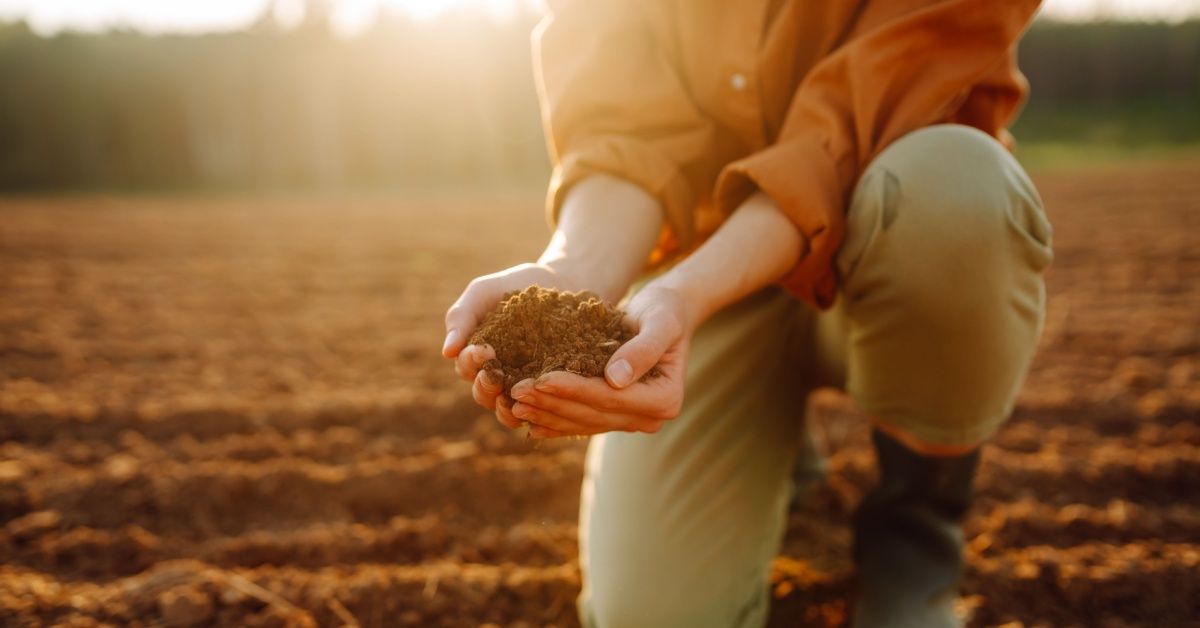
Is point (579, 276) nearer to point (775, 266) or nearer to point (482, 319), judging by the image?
point (482, 319)

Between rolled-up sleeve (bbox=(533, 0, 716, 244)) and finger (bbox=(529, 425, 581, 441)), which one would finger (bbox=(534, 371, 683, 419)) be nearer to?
finger (bbox=(529, 425, 581, 441))

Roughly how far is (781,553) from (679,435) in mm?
442

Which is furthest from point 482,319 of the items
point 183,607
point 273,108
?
point 273,108

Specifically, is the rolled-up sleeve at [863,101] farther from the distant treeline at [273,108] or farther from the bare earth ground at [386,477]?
the distant treeline at [273,108]

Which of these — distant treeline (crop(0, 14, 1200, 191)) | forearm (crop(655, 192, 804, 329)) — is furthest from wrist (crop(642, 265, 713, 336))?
distant treeline (crop(0, 14, 1200, 191))

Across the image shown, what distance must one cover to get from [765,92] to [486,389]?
2.62 feet

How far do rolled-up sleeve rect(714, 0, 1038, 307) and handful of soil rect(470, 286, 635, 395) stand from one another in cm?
36

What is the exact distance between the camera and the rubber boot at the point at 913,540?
1.38m

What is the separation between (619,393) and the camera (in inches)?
38.3

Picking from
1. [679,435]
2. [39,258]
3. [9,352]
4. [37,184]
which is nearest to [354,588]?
[679,435]

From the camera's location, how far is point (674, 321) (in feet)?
3.55

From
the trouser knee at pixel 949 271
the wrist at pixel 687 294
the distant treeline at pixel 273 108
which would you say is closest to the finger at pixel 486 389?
the wrist at pixel 687 294

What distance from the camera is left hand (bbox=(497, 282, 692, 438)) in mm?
957

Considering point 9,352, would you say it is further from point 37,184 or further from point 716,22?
point 37,184
